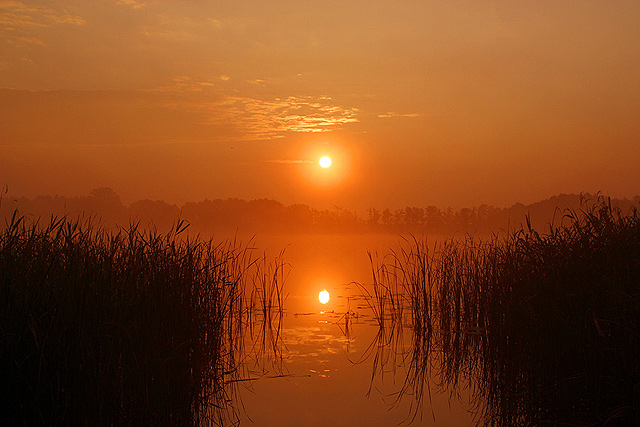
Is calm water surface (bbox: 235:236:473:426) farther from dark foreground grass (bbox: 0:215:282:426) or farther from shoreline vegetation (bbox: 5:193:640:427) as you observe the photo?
dark foreground grass (bbox: 0:215:282:426)

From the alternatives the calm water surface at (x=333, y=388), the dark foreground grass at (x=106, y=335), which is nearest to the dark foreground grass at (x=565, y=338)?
the calm water surface at (x=333, y=388)

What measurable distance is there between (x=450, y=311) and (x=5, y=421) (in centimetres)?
651

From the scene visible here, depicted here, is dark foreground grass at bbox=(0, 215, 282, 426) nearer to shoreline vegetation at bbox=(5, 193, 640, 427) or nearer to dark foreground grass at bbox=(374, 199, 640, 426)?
shoreline vegetation at bbox=(5, 193, 640, 427)

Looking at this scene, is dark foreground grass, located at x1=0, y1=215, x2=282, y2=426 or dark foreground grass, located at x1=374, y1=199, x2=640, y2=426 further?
dark foreground grass, located at x1=374, y1=199, x2=640, y2=426

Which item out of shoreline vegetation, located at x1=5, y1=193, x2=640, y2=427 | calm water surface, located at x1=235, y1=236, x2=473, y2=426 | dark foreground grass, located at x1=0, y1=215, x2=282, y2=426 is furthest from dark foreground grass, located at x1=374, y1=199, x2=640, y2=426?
dark foreground grass, located at x1=0, y1=215, x2=282, y2=426

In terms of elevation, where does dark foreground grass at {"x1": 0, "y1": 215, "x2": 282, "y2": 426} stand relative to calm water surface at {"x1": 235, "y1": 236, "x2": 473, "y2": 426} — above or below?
above

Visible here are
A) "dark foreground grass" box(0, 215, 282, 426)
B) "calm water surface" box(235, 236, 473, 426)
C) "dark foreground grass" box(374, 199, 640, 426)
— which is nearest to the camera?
"dark foreground grass" box(0, 215, 282, 426)

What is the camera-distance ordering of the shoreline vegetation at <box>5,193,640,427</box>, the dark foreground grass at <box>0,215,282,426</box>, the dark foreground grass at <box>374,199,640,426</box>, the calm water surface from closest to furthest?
the dark foreground grass at <box>0,215,282,426</box>
the shoreline vegetation at <box>5,193,640,427</box>
the dark foreground grass at <box>374,199,640,426</box>
the calm water surface

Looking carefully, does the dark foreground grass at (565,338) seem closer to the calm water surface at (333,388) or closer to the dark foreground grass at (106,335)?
the calm water surface at (333,388)

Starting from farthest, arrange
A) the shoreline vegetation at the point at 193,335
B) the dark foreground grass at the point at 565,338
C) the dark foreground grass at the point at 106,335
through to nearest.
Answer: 1. the dark foreground grass at the point at 565,338
2. the shoreline vegetation at the point at 193,335
3. the dark foreground grass at the point at 106,335

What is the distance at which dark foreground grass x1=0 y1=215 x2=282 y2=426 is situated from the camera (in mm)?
3387

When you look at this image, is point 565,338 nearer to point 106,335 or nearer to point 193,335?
point 193,335

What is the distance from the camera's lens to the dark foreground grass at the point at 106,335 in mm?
3387

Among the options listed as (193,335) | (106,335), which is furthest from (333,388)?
(106,335)
